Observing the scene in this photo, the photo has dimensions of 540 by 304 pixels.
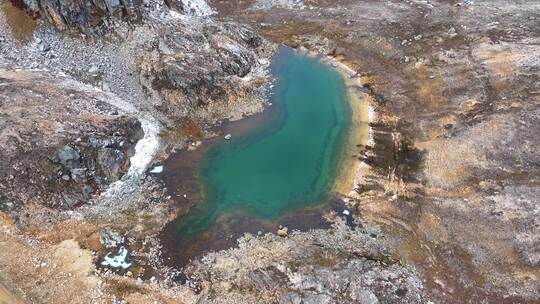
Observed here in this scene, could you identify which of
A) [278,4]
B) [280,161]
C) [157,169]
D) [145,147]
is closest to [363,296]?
[280,161]

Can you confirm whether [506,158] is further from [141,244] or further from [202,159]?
[141,244]

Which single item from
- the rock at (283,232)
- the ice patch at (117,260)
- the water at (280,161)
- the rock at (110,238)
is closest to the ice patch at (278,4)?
the water at (280,161)

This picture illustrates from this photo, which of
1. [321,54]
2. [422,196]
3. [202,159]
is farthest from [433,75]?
[202,159]

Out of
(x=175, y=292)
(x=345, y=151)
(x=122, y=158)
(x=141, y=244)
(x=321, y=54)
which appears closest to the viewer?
(x=175, y=292)

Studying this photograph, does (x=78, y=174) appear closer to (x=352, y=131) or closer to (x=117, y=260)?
(x=117, y=260)

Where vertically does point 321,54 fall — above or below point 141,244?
above

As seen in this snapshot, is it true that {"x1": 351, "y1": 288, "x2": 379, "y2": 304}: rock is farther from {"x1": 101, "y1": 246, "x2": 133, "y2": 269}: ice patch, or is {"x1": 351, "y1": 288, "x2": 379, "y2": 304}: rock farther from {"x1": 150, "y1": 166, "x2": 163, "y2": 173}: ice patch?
{"x1": 150, "y1": 166, "x2": 163, "y2": 173}: ice patch

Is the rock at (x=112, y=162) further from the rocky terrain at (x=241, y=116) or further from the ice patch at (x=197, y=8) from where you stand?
the ice patch at (x=197, y=8)
